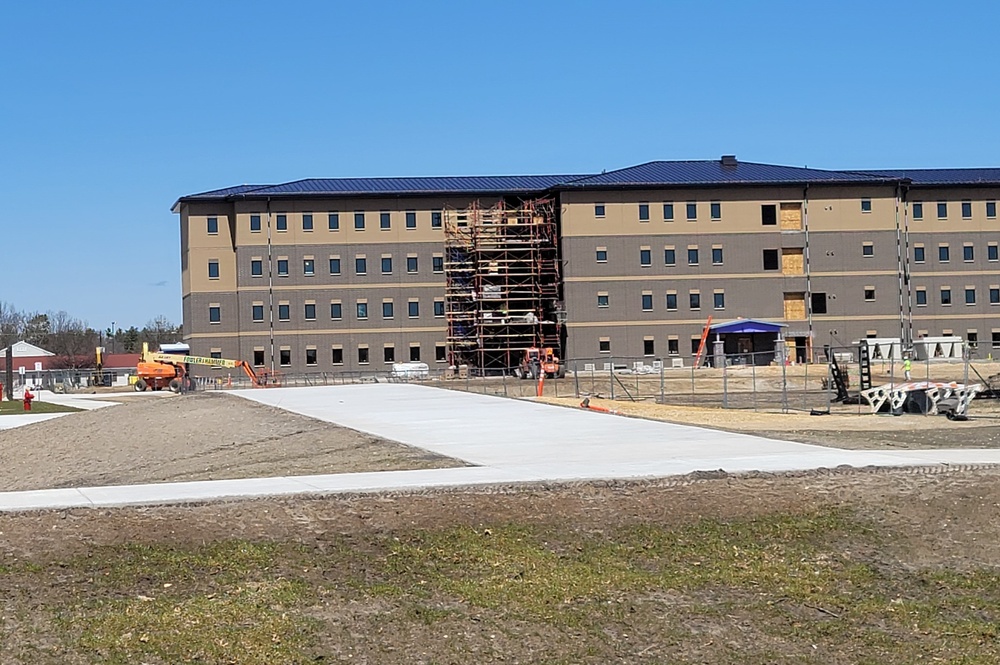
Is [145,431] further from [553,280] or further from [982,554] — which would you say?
[553,280]

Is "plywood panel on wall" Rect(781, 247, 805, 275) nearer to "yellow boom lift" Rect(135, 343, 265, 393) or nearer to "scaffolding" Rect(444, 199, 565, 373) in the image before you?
"scaffolding" Rect(444, 199, 565, 373)

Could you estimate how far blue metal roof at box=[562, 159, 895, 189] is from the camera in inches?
3452

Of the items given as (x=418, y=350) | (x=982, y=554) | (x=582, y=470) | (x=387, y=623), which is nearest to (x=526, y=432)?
(x=582, y=470)

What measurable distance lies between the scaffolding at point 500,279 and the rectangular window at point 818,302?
18.0 meters

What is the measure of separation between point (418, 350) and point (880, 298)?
3329 cm

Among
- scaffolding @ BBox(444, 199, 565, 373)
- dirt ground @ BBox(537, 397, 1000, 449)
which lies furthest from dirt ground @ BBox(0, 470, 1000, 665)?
scaffolding @ BBox(444, 199, 565, 373)

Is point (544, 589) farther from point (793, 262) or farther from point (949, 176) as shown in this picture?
point (949, 176)

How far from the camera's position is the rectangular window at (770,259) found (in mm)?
88125

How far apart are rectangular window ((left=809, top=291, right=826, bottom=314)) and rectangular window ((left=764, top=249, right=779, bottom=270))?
11.4ft

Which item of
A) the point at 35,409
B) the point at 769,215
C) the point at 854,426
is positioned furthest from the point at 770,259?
the point at 854,426

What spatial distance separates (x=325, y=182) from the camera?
92.8 m

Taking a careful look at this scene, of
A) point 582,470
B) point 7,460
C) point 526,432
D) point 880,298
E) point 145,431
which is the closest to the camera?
point 582,470

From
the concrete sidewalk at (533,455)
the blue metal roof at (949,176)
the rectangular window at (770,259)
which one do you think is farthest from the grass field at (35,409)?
the blue metal roof at (949,176)

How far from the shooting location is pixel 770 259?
88.3 metres
